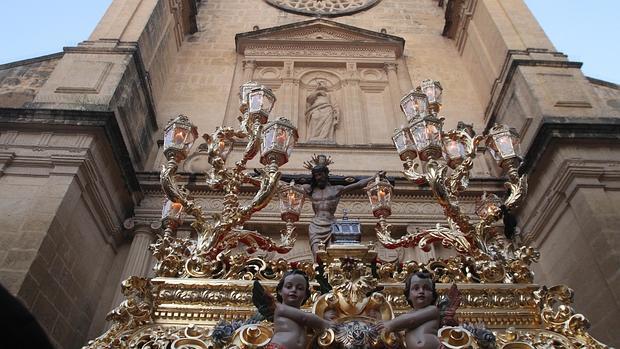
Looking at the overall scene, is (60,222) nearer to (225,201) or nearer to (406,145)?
(225,201)

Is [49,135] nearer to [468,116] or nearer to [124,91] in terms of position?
[124,91]

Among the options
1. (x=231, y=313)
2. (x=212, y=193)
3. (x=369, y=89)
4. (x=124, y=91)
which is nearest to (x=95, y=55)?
(x=124, y=91)

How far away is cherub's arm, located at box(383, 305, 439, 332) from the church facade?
262cm

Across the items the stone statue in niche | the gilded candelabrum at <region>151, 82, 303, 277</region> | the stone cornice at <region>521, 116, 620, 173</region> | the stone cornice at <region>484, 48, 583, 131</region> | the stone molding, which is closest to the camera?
the gilded candelabrum at <region>151, 82, 303, 277</region>

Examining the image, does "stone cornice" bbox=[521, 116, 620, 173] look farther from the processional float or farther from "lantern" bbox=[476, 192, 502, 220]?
"lantern" bbox=[476, 192, 502, 220]

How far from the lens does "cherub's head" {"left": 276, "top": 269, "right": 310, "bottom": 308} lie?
11.8ft

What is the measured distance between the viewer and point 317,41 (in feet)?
43.9

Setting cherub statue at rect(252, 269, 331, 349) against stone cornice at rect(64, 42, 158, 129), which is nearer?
cherub statue at rect(252, 269, 331, 349)

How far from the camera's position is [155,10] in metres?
11.3

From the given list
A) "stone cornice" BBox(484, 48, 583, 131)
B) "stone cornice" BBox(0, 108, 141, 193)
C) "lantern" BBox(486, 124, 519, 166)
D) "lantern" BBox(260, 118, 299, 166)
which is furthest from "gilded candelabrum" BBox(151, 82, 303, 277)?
"stone cornice" BBox(484, 48, 583, 131)

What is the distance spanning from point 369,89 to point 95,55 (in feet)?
20.5

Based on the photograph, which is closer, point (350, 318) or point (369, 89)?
point (350, 318)

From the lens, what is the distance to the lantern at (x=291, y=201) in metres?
5.64

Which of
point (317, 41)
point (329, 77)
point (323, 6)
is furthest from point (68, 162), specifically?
point (323, 6)
